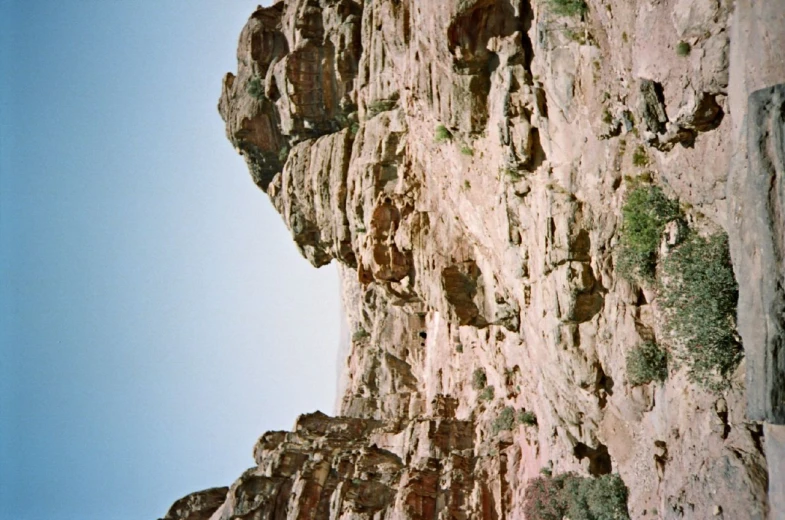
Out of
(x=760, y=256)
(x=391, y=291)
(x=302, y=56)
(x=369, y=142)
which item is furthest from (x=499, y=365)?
(x=302, y=56)

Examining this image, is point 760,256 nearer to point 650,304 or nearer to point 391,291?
point 650,304

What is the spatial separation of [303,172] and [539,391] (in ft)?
54.8

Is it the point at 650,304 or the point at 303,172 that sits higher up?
the point at 303,172

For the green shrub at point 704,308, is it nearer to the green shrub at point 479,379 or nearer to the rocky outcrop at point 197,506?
the green shrub at point 479,379

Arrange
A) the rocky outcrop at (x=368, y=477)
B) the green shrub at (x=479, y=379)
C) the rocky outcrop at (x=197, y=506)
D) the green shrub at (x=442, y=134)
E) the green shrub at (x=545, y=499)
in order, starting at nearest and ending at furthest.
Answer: the green shrub at (x=545, y=499)
the rocky outcrop at (x=368, y=477)
the green shrub at (x=442, y=134)
the green shrub at (x=479, y=379)
the rocky outcrop at (x=197, y=506)

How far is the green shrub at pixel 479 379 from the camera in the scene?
2477 centimetres

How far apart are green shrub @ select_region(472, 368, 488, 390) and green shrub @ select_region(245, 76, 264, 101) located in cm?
1782

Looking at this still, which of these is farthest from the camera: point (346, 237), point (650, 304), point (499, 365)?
point (346, 237)

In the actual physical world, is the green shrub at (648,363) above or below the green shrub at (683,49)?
below

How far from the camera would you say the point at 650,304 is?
13797mm

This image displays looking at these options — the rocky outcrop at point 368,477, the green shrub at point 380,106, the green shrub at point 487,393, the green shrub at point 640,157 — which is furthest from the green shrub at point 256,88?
the green shrub at point 640,157

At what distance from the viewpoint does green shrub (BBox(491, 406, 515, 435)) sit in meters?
Answer: 21.6

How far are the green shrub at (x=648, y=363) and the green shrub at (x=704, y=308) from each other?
1.62 feet

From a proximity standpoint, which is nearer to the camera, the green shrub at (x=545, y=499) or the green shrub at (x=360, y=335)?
the green shrub at (x=545, y=499)
